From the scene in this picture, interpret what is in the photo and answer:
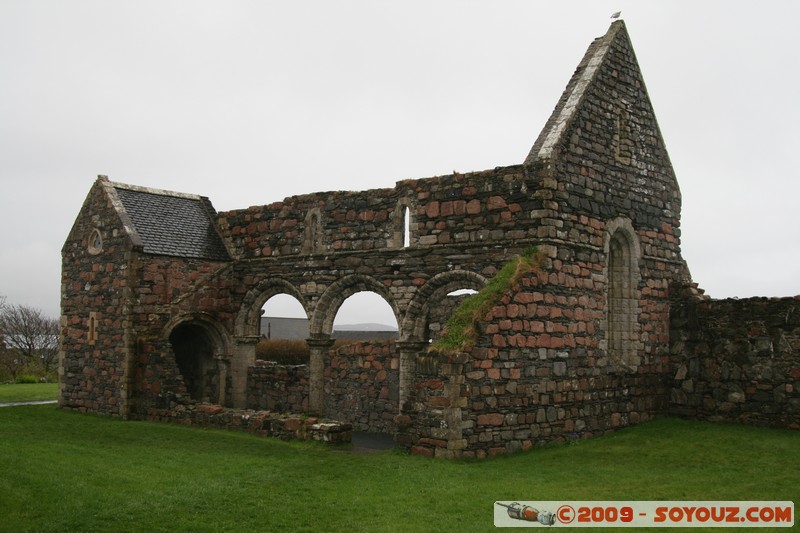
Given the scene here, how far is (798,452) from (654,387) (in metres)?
4.05

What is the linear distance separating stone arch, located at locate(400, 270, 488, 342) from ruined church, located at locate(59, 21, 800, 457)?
4 centimetres

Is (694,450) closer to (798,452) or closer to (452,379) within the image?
(798,452)

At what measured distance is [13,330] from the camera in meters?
51.1

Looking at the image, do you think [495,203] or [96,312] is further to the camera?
[96,312]

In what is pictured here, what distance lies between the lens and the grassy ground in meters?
24.3

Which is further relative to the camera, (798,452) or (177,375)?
(177,375)

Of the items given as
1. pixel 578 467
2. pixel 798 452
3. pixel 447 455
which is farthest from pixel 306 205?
pixel 798 452

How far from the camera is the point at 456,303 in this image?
20312 millimetres

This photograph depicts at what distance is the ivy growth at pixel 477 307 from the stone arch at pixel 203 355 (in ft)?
27.7

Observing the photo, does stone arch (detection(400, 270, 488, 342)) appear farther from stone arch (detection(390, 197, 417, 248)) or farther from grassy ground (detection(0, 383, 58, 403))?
grassy ground (detection(0, 383, 58, 403))

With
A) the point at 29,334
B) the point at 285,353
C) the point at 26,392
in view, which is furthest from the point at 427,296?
the point at 29,334

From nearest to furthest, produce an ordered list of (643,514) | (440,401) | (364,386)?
1. (643,514)
2. (440,401)
3. (364,386)

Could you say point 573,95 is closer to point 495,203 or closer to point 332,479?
point 495,203

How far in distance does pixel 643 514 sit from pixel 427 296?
302 inches
